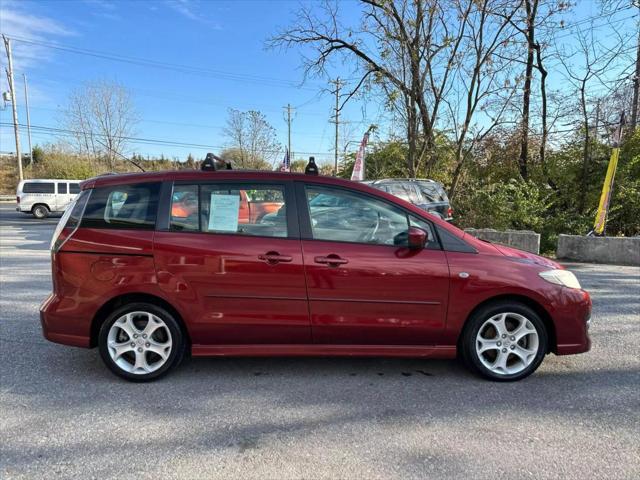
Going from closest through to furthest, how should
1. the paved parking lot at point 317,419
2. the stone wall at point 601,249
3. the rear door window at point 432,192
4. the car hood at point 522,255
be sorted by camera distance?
the paved parking lot at point 317,419 < the car hood at point 522,255 < the stone wall at point 601,249 < the rear door window at point 432,192

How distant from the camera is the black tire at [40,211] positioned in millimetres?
22103

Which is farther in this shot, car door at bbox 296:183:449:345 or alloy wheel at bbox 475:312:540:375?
alloy wheel at bbox 475:312:540:375

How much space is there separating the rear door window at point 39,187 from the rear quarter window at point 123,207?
2258cm

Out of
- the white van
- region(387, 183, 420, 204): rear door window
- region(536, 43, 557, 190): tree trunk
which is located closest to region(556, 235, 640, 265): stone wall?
region(387, 183, 420, 204): rear door window

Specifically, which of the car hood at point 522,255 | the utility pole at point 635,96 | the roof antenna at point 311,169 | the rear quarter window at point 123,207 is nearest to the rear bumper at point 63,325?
the rear quarter window at point 123,207

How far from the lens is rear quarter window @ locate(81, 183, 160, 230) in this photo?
345 cm

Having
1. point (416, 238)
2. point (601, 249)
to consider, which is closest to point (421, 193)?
point (601, 249)

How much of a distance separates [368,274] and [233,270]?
1032 mm

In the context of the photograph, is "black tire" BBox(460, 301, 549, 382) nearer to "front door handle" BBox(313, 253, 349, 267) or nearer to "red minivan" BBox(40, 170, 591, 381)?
"red minivan" BBox(40, 170, 591, 381)

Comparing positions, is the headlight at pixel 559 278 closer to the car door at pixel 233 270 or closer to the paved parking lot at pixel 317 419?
the paved parking lot at pixel 317 419

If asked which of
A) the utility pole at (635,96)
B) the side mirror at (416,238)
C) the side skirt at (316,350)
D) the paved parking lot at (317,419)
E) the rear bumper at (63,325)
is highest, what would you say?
the utility pole at (635,96)

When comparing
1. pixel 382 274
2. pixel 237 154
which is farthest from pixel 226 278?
pixel 237 154

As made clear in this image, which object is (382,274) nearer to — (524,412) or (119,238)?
(524,412)

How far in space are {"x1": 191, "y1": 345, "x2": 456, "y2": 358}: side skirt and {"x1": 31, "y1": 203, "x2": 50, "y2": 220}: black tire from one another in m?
22.9
